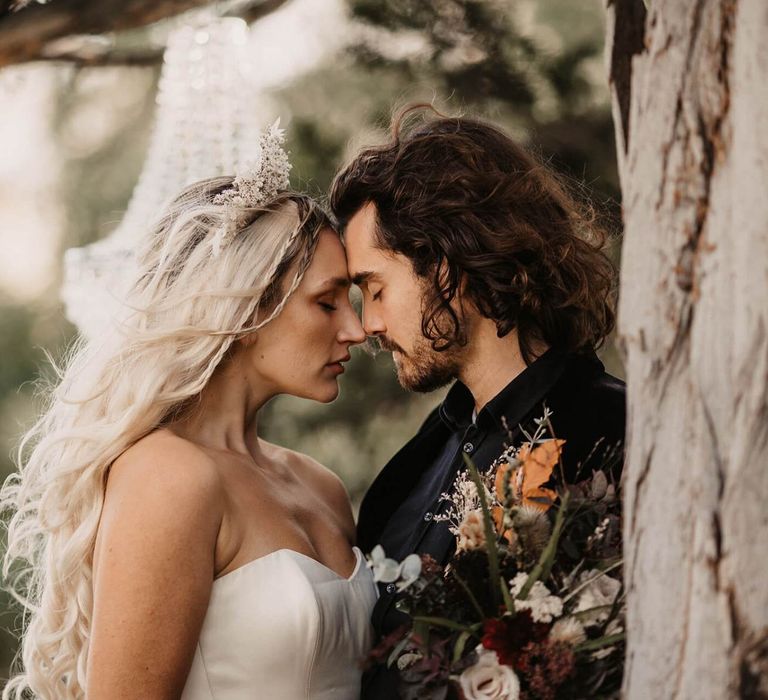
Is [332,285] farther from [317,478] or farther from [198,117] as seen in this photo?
[198,117]

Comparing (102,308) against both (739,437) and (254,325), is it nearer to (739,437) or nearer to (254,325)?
(254,325)

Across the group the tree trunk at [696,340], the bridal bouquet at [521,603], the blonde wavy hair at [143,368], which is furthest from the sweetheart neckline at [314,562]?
the tree trunk at [696,340]

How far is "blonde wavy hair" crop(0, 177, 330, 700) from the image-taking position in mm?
2492

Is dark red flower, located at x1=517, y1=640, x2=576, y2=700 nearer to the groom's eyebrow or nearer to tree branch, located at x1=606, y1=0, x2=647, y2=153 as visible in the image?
tree branch, located at x1=606, y1=0, x2=647, y2=153

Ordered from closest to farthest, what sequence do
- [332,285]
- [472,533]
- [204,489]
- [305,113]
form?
[472,533]
[204,489]
[332,285]
[305,113]

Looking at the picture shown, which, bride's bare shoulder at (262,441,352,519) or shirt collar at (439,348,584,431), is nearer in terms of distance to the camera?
shirt collar at (439,348,584,431)

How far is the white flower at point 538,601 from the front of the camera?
1650 mm

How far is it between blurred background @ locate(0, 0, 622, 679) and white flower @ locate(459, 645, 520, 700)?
211cm

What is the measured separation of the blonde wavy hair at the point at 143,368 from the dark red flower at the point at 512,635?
1.17m

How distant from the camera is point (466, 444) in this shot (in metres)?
2.79

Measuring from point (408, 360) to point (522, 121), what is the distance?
175cm

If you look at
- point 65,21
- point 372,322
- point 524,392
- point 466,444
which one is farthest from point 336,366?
point 65,21

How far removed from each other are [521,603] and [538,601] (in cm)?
4

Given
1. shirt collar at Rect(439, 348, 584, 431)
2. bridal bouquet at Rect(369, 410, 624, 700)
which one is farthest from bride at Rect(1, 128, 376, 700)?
bridal bouquet at Rect(369, 410, 624, 700)
